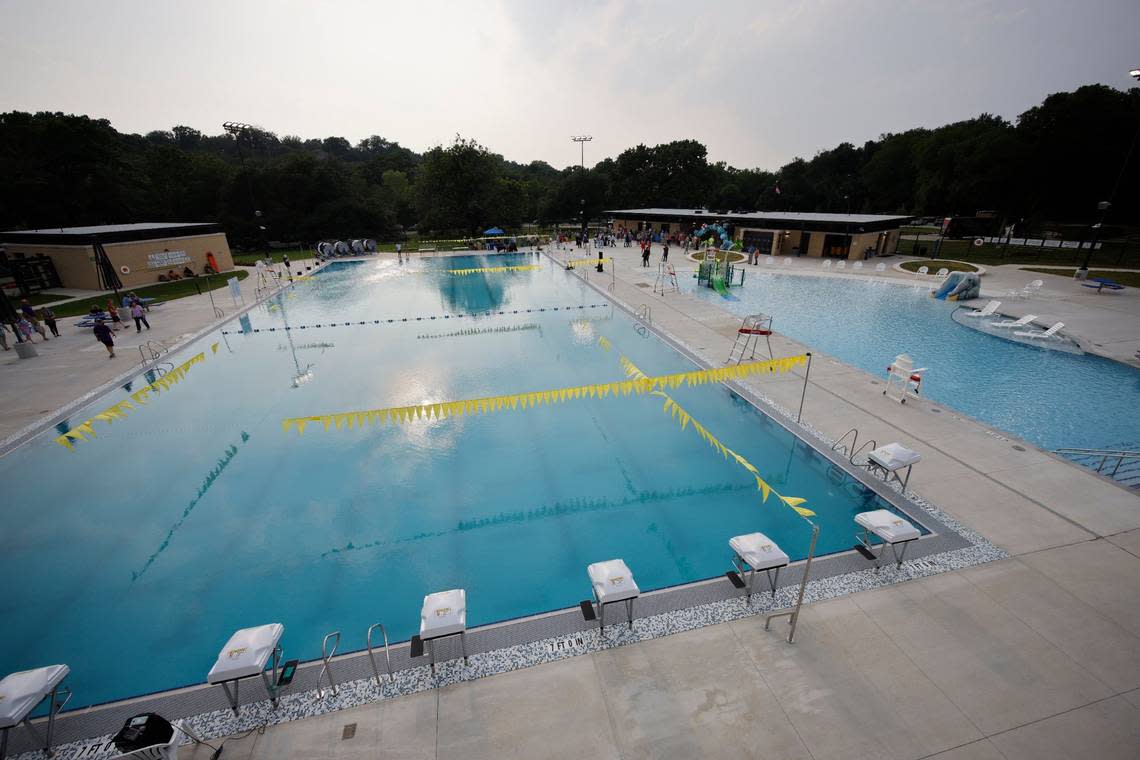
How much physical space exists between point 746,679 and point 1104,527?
7715mm

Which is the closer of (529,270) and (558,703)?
(558,703)

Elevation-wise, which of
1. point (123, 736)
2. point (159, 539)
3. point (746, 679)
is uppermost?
point (123, 736)

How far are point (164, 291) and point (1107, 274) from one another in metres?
64.2

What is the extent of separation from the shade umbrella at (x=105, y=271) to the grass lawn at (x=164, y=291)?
704 millimetres

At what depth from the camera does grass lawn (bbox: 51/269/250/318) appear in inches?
986

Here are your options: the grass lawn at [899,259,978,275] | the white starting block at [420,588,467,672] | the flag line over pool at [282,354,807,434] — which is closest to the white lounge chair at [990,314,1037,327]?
the grass lawn at [899,259,978,275]

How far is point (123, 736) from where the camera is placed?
4.44 meters

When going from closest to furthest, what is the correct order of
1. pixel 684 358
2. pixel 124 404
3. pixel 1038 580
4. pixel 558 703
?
pixel 558 703 → pixel 1038 580 → pixel 124 404 → pixel 684 358

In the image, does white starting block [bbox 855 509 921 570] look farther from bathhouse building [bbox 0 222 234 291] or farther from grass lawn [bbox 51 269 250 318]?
bathhouse building [bbox 0 222 234 291]

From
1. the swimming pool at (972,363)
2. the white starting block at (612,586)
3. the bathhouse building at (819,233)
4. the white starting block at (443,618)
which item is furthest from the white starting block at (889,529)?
the bathhouse building at (819,233)

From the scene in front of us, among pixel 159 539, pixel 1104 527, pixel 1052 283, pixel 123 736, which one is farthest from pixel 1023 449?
pixel 1052 283

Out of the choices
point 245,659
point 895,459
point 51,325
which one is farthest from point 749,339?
point 51,325

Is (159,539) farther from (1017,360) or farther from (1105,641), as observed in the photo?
(1017,360)

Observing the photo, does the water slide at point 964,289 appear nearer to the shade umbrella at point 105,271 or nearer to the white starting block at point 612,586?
the white starting block at point 612,586
